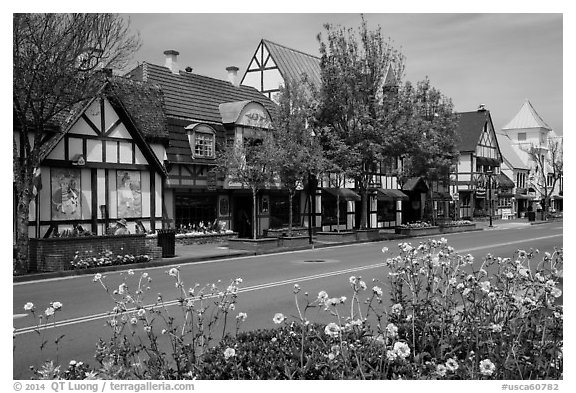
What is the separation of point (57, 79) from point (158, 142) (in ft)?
34.9

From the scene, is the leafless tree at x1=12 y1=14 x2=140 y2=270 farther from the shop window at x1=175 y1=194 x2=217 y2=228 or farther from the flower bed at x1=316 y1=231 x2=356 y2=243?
the flower bed at x1=316 y1=231 x2=356 y2=243

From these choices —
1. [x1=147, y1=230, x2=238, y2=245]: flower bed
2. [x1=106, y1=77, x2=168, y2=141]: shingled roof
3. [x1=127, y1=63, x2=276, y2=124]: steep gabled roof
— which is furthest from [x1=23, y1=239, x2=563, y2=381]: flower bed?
[x1=127, y1=63, x2=276, y2=124]: steep gabled roof

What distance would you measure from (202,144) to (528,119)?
1880 centimetres

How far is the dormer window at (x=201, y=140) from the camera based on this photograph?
27906 millimetres

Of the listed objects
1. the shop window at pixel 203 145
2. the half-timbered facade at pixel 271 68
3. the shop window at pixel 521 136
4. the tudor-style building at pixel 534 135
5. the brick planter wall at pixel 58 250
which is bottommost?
the brick planter wall at pixel 58 250

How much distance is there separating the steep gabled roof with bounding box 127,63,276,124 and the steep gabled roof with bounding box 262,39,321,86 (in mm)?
3560

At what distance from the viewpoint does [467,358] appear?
5633 mm

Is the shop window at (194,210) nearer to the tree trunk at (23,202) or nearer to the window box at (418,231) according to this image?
the tree trunk at (23,202)

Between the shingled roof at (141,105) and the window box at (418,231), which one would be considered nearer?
the shingled roof at (141,105)

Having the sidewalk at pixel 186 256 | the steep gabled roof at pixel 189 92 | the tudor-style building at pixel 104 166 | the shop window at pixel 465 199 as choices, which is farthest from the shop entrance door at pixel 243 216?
the shop window at pixel 465 199

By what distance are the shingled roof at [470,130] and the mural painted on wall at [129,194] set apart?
39949mm

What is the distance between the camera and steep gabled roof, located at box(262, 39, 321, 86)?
3556 cm
